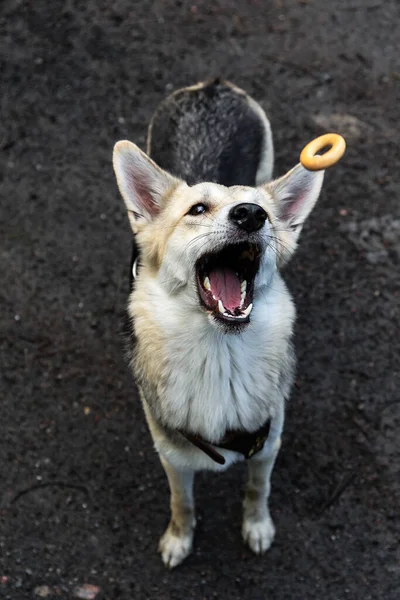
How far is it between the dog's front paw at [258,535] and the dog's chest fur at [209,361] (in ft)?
3.36

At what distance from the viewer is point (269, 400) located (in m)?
3.50

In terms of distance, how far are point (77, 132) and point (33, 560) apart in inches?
141

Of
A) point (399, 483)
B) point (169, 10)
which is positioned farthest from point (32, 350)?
point (169, 10)

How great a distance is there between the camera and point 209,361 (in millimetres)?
3381

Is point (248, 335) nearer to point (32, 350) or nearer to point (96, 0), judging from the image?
point (32, 350)

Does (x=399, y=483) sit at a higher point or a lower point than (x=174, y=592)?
higher

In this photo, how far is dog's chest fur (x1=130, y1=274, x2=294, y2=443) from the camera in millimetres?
3367

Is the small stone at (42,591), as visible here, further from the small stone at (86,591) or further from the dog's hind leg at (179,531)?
the dog's hind leg at (179,531)

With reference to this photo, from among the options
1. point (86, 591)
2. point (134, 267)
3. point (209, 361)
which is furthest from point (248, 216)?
point (86, 591)

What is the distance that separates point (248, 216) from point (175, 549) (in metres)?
2.25

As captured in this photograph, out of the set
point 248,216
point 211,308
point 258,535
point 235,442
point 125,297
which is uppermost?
point 248,216

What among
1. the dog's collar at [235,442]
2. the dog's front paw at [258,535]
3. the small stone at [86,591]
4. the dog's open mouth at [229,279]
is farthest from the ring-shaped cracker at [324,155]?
the small stone at [86,591]

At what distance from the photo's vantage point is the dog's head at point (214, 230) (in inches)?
123

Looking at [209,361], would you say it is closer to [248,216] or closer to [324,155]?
[248,216]
